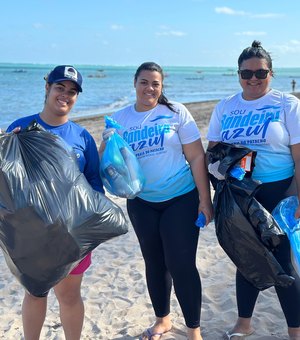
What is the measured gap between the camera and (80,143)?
2.64 m

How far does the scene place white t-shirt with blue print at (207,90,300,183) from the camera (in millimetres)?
2727

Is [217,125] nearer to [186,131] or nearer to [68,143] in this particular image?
[186,131]

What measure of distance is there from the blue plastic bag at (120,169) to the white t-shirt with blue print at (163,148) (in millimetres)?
140

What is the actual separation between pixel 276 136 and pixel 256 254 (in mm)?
740

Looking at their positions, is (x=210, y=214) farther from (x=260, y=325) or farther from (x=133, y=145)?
(x=260, y=325)

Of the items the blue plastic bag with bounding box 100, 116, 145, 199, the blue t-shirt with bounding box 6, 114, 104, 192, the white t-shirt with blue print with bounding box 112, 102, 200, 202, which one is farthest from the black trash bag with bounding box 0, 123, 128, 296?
the white t-shirt with blue print with bounding box 112, 102, 200, 202

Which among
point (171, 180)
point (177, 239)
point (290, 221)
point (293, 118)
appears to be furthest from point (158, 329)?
point (293, 118)

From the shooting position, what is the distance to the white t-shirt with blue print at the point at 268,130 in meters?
2.73

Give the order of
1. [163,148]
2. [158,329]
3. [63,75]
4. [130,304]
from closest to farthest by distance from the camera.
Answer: [63,75]
[163,148]
[158,329]
[130,304]

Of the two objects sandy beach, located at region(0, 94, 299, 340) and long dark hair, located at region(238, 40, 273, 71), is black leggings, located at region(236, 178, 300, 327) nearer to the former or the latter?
sandy beach, located at region(0, 94, 299, 340)

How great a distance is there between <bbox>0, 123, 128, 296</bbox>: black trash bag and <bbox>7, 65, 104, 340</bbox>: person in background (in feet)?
0.56

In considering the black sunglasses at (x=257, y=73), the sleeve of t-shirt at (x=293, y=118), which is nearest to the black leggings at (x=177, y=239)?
the sleeve of t-shirt at (x=293, y=118)

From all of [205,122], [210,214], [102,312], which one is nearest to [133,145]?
[210,214]

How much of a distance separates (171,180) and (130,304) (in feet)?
4.48
